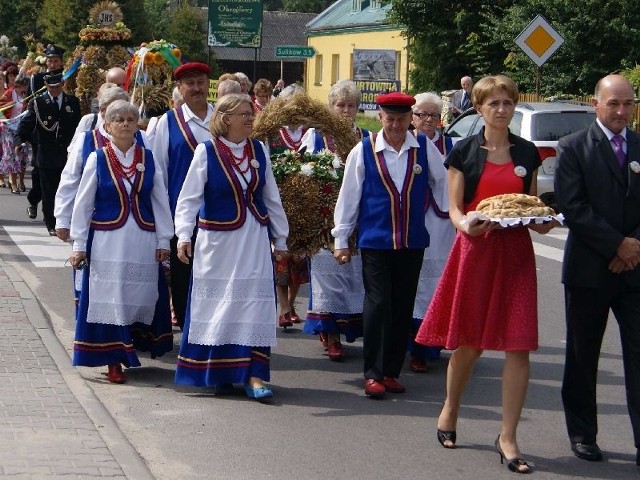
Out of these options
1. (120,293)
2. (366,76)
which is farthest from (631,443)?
(366,76)

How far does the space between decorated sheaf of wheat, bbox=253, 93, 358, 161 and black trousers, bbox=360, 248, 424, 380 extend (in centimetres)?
120

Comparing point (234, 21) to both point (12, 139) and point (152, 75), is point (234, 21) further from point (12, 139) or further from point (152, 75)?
point (152, 75)

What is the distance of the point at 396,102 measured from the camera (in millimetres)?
8039

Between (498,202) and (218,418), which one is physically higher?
(498,202)

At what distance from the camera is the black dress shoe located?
21.9ft

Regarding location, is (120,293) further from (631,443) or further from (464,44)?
(464,44)

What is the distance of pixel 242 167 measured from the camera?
7953 millimetres

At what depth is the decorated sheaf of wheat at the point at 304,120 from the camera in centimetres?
888

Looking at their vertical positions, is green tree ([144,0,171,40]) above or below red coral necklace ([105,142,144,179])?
above

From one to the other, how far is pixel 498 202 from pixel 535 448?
1451mm

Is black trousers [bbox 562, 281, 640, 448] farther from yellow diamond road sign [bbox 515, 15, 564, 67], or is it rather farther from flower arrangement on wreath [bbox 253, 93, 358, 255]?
yellow diamond road sign [bbox 515, 15, 564, 67]

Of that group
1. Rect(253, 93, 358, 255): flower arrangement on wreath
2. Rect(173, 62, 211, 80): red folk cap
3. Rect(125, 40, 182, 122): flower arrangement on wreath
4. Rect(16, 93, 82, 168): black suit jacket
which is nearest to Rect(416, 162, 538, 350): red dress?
Rect(253, 93, 358, 255): flower arrangement on wreath

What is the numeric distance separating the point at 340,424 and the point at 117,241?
1996mm

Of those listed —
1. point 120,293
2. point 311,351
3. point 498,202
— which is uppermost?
point 498,202
